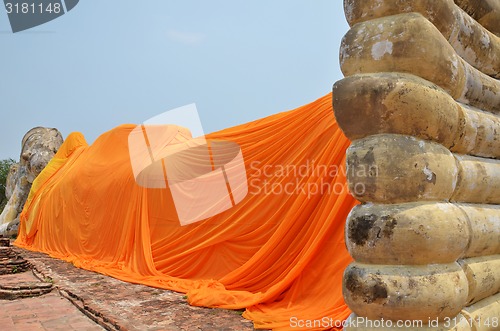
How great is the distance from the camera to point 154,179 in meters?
7.02

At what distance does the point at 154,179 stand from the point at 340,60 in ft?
17.3

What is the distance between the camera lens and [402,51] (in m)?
1.99

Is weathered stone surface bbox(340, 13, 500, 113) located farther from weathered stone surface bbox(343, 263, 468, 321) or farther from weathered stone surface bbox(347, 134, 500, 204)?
weathered stone surface bbox(343, 263, 468, 321)

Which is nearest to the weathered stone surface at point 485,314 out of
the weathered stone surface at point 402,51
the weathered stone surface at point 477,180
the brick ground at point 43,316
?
the weathered stone surface at point 477,180

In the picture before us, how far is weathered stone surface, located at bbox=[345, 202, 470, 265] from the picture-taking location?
1.87 metres

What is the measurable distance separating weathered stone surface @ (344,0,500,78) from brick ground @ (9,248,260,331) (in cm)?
266

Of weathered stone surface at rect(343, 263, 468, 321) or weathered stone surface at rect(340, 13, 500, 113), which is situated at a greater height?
weathered stone surface at rect(340, 13, 500, 113)

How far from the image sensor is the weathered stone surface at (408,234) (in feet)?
6.15

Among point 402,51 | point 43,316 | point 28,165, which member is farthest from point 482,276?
point 28,165

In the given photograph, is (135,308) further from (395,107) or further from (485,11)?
(485,11)

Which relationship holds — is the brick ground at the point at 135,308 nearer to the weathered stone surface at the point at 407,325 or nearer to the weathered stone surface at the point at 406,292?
the weathered stone surface at the point at 407,325

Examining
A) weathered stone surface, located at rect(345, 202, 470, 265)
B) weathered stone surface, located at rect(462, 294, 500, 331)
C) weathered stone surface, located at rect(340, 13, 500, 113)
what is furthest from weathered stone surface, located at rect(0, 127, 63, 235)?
weathered stone surface, located at rect(462, 294, 500, 331)

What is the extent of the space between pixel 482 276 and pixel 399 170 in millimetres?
856

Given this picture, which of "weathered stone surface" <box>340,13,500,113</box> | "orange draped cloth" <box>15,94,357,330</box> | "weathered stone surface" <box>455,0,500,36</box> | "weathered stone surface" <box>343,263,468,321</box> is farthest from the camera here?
"orange draped cloth" <box>15,94,357,330</box>
